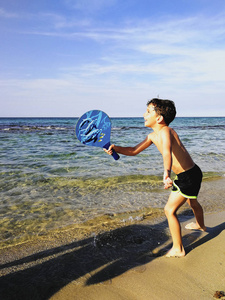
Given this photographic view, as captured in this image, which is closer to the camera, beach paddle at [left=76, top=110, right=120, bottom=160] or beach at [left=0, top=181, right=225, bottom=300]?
beach at [left=0, top=181, right=225, bottom=300]

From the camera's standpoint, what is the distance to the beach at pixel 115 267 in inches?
80.9

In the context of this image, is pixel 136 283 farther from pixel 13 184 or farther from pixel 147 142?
pixel 13 184

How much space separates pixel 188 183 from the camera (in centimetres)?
276

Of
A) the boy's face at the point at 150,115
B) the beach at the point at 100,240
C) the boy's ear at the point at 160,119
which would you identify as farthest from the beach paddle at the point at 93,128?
the beach at the point at 100,240

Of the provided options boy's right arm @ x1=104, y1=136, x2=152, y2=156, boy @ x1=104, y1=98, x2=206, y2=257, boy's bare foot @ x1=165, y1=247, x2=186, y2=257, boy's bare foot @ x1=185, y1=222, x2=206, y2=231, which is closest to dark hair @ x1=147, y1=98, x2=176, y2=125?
boy @ x1=104, y1=98, x2=206, y2=257

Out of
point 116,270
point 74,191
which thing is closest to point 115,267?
point 116,270

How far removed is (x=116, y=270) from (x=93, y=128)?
1576mm

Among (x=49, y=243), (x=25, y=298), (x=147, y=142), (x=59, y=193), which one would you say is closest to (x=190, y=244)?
(x=147, y=142)

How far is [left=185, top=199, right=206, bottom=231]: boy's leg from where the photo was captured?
3051mm

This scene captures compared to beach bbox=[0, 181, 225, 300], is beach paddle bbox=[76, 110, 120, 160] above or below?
above

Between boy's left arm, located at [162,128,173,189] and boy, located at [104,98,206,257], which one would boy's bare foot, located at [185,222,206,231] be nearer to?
boy, located at [104,98,206,257]

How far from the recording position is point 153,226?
3480 mm

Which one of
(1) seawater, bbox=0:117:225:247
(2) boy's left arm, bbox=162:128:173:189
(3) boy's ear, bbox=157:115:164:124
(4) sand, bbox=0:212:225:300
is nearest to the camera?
(4) sand, bbox=0:212:225:300

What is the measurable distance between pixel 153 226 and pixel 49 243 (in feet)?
4.47
